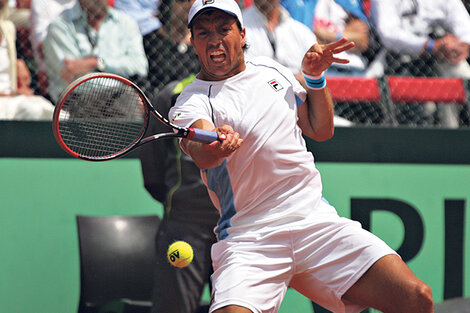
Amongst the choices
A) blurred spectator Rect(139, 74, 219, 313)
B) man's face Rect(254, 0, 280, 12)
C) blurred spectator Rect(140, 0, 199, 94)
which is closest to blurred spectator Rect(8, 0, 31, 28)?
blurred spectator Rect(140, 0, 199, 94)

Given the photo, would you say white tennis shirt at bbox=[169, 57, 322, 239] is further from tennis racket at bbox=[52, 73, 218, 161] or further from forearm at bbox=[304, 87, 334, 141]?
tennis racket at bbox=[52, 73, 218, 161]

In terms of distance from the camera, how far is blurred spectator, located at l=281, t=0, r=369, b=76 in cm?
572

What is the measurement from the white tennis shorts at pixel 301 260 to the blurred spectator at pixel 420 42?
2832 mm

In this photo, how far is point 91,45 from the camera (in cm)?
520

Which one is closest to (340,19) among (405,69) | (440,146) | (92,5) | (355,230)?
(405,69)

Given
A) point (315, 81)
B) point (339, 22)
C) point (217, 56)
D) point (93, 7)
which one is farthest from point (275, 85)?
point (339, 22)

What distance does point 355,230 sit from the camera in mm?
3143

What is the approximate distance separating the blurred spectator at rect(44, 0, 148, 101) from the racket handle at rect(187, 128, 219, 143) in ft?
7.98

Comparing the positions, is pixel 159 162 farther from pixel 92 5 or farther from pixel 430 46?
pixel 430 46

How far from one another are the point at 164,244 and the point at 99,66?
1528 mm

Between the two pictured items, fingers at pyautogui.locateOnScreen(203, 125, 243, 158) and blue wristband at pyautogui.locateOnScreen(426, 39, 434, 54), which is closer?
fingers at pyautogui.locateOnScreen(203, 125, 243, 158)

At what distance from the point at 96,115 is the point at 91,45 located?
1.31 meters

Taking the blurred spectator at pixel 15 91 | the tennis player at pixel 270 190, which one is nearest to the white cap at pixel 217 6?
the tennis player at pixel 270 190

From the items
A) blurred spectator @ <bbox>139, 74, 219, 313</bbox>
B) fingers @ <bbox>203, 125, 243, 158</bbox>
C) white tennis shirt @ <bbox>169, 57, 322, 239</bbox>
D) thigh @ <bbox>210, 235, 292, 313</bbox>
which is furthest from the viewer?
blurred spectator @ <bbox>139, 74, 219, 313</bbox>
